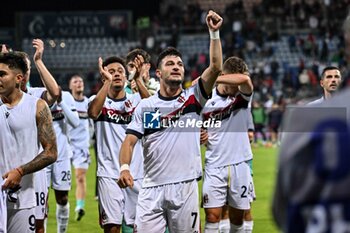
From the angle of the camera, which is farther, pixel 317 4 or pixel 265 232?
pixel 317 4

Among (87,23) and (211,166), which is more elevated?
(87,23)

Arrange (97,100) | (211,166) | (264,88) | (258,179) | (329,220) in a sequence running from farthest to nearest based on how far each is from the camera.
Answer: (264,88) → (258,179) → (211,166) → (97,100) → (329,220)

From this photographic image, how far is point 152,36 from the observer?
1511 inches

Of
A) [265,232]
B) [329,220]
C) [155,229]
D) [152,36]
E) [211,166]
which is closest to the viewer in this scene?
[329,220]

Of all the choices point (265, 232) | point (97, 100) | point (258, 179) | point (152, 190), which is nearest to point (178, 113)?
point (152, 190)

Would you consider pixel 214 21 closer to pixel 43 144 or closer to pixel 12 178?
pixel 43 144

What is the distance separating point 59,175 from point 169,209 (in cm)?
390

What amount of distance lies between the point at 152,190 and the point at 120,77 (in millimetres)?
2133

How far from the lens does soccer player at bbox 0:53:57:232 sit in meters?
6.64

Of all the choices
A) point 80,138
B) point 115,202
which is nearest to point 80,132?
point 80,138

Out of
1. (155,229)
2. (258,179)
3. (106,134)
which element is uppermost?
(106,134)

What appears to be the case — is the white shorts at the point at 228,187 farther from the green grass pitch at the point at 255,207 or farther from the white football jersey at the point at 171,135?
the white football jersey at the point at 171,135

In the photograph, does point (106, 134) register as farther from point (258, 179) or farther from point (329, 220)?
point (258, 179)

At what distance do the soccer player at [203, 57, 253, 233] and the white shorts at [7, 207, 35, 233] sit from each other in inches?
110
